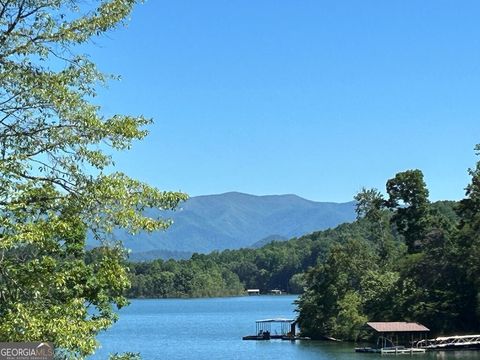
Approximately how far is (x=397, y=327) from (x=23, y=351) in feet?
173

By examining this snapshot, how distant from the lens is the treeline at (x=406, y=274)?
2397 inches

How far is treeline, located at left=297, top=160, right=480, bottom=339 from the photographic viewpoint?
6088cm

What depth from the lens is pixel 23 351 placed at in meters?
8.50

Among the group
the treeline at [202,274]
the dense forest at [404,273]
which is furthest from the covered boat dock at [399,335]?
the treeline at [202,274]

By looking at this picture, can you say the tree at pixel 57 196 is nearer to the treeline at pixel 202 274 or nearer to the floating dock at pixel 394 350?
the floating dock at pixel 394 350

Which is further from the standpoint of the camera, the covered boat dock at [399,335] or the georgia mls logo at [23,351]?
the covered boat dock at [399,335]

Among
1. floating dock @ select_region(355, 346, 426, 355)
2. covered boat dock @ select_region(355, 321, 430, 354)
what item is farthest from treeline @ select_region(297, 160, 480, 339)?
floating dock @ select_region(355, 346, 426, 355)

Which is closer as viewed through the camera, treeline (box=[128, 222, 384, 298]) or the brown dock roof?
the brown dock roof

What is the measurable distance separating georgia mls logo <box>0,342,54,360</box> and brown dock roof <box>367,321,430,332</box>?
51645 mm

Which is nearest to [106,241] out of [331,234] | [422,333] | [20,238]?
[20,238]

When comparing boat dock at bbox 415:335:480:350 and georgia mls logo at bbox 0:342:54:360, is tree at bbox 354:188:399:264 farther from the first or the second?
georgia mls logo at bbox 0:342:54:360

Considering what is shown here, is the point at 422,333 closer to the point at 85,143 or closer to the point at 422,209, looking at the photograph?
the point at 422,209

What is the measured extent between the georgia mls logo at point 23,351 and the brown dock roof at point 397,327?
2033 inches

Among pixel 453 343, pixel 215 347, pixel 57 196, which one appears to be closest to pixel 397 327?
pixel 453 343
